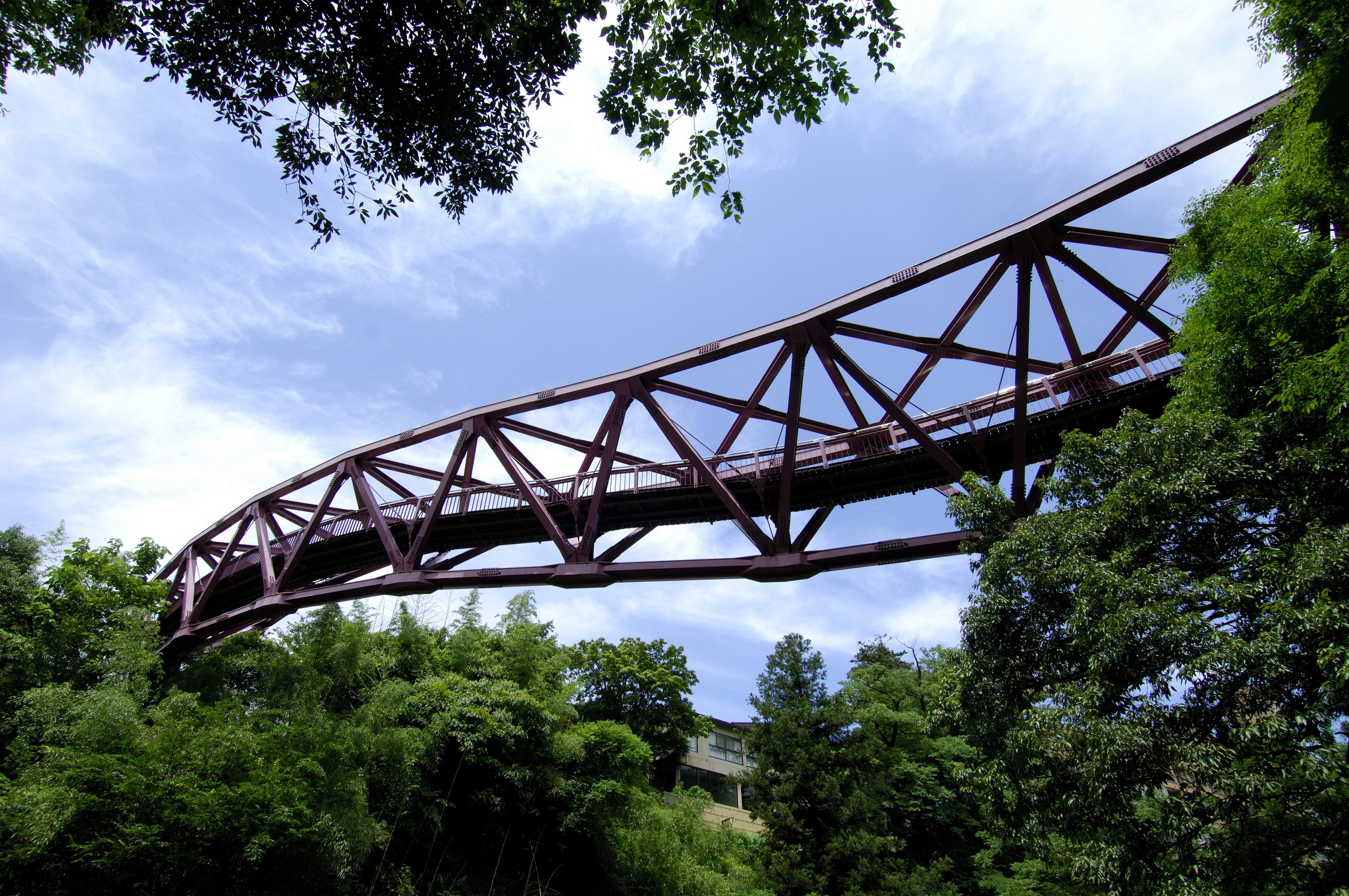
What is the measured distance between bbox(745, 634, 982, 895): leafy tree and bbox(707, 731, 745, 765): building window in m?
8.67

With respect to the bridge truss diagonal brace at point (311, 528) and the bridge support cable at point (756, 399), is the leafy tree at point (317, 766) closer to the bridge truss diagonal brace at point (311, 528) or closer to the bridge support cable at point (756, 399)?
the bridge truss diagonal brace at point (311, 528)

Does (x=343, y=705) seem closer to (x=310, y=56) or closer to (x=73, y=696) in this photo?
(x=73, y=696)

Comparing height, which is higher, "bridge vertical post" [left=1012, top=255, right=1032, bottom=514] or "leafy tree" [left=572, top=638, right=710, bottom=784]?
"bridge vertical post" [left=1012, top=255, right=1032, bottom=514]

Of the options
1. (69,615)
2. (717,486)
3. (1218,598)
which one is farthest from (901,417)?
(69,615)

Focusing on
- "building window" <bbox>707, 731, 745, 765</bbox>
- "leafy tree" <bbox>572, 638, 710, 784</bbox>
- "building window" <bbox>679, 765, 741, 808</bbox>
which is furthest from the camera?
"building window" <bbox>707, 731, 745, 765</bbox>

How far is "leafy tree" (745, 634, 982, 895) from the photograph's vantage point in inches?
713

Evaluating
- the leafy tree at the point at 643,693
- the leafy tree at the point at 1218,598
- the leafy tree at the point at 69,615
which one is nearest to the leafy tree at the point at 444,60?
the leafy tree at the point at 1218,598

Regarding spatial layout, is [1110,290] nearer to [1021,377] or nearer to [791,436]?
[1021,377]

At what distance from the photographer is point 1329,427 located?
6.00 metres

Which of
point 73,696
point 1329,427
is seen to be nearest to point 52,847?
point 73,696

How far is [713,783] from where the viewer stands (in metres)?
30.5

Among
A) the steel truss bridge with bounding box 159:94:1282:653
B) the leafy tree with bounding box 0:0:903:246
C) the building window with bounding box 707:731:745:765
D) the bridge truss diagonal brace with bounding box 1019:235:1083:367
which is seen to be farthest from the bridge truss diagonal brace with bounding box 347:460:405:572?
the building window with bounding box 707:731:745:765

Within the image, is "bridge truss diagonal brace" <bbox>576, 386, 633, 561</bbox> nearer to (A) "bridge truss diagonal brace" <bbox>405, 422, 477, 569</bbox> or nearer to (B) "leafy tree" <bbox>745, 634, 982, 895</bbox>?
(A) "bridge truss diagonal brace" <bbox>405, 422, 477, 569</bbox>

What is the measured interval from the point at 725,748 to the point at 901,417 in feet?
86.5
